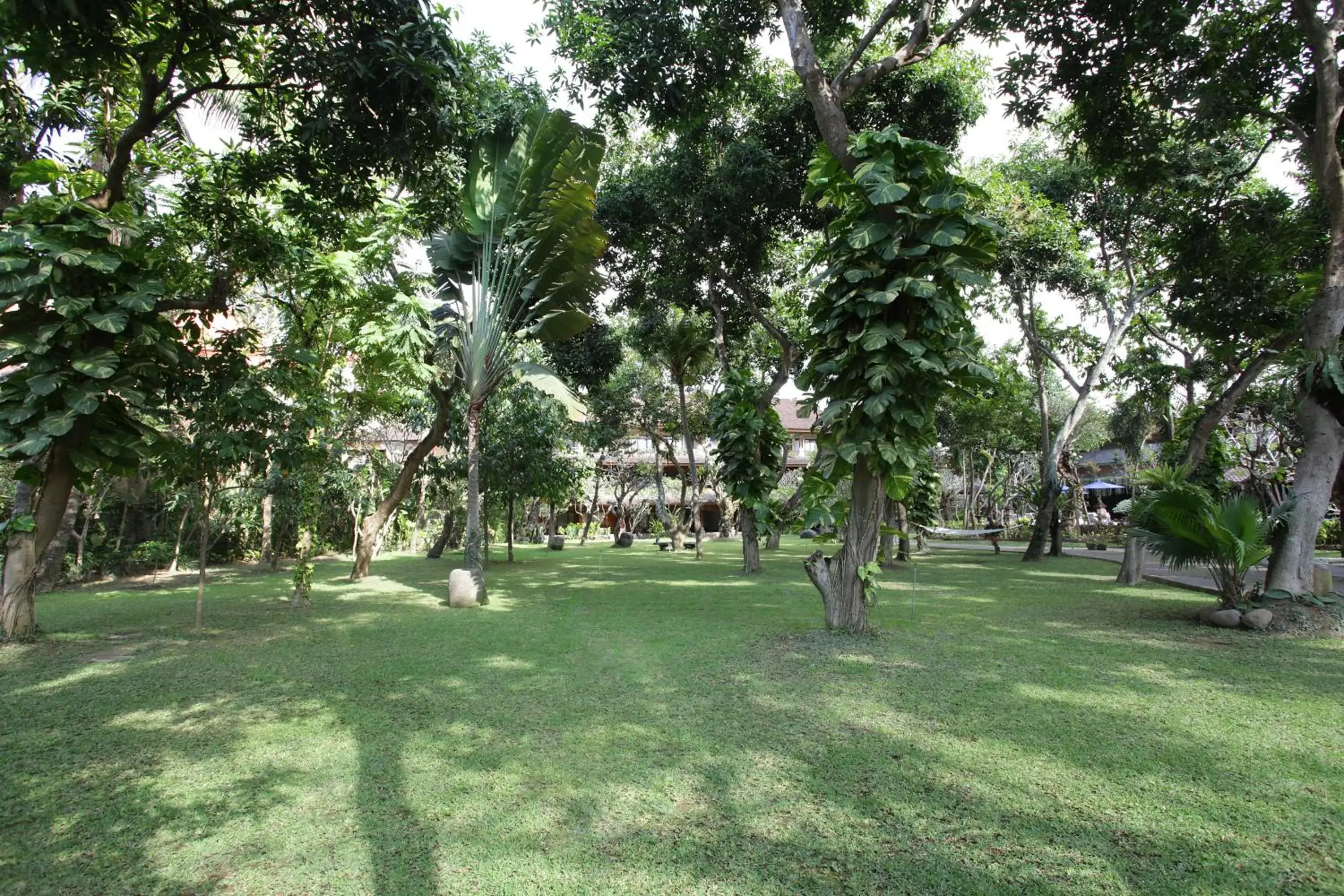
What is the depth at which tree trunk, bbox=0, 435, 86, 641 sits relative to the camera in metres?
6.42

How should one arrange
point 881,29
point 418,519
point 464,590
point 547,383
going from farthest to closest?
1. point 418,519
2. point 547,383
3. point 464,590
4. point 881,29

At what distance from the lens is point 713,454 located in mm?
15234

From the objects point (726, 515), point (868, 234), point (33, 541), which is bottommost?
point (33, 541)

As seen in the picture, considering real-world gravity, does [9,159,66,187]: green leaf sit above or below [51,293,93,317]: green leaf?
above

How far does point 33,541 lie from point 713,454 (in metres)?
11.2

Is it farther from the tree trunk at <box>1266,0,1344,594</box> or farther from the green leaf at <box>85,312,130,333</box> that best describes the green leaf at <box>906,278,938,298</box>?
the green leaf at <box>85,312,130,333</box>

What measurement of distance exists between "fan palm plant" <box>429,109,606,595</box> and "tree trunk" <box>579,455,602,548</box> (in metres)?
15.2

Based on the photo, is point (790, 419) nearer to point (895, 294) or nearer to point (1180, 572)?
point (1180, 572)

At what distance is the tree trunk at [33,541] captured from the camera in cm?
642

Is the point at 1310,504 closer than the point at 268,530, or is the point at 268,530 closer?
the point at 1310,504

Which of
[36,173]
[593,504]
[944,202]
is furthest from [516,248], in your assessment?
[593,504]

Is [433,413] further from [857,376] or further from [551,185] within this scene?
[857,376]

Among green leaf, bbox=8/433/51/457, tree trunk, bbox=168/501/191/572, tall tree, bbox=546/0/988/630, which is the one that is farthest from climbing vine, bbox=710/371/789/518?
tree trunk, bbox=168/501/191/572

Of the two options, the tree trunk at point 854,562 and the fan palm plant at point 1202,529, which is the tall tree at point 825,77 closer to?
the tree trunk at point 854,562
